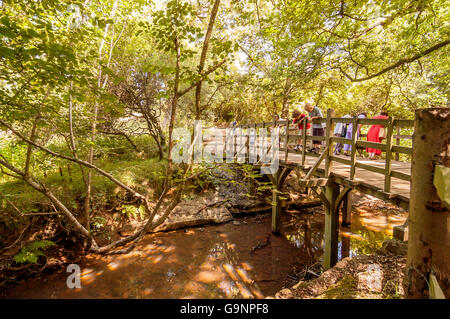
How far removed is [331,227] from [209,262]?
Result: 3415mm

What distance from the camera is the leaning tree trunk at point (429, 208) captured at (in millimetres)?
1290

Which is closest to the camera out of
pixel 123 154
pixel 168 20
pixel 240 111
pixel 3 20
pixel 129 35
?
pixel 3 20

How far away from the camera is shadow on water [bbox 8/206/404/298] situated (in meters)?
4.88

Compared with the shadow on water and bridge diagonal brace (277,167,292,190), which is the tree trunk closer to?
the shadow on water

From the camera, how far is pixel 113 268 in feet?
18.3

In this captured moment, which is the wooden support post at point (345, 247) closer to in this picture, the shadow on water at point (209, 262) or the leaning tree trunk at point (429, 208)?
the shadow on water at point (209, 262)

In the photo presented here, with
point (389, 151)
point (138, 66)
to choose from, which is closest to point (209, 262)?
point (389, 151)

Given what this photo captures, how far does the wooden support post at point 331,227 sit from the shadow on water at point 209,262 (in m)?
1.11

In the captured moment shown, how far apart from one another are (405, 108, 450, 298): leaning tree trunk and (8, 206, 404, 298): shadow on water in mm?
4232

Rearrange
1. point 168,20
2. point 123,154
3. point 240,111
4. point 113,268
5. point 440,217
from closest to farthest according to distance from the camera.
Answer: point 440,217 < point 168,20 < point 113,268 < point 123,154 < point 240,111

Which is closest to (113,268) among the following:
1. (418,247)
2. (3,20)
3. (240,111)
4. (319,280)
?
(319,280)

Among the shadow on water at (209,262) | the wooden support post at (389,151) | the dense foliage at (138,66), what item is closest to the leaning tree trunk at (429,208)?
the dense foliage at (138,66)

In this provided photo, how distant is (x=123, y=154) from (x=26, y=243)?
526 centimetres

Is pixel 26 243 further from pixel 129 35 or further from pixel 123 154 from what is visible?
pixel 129 35
